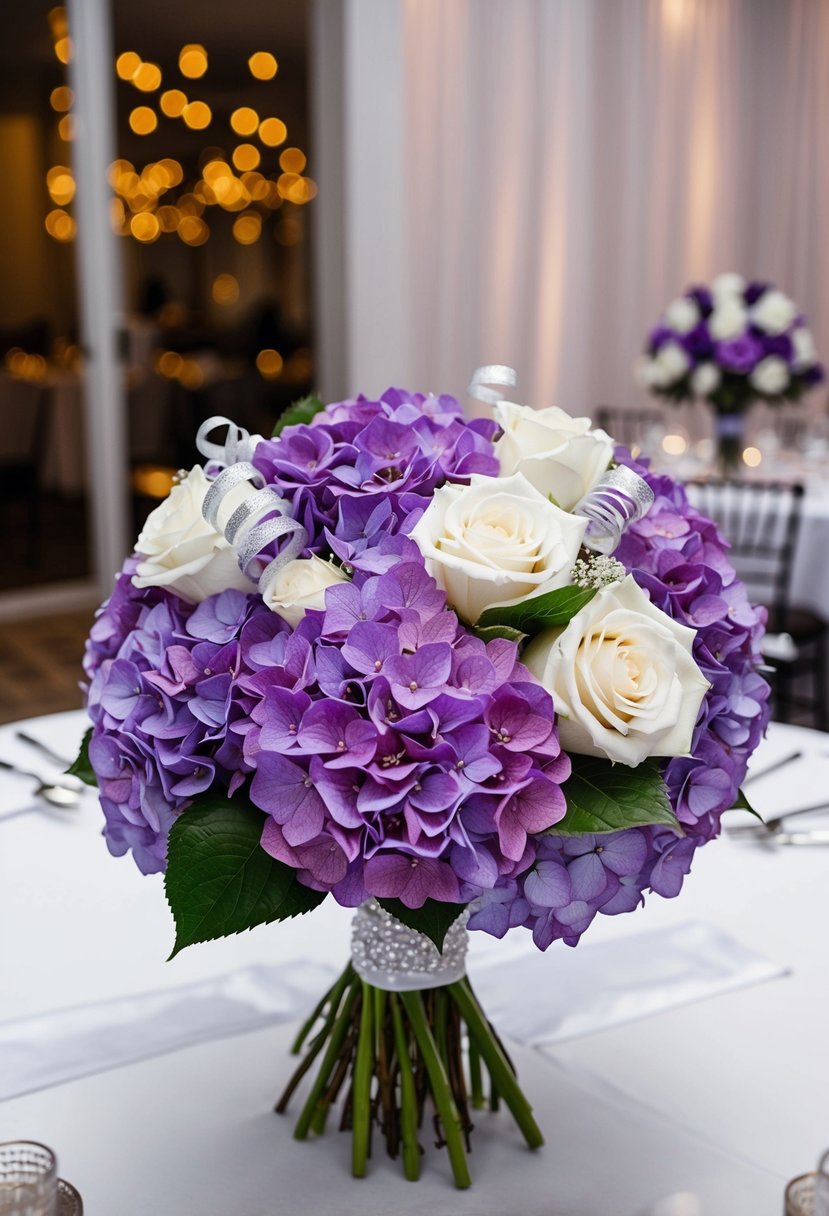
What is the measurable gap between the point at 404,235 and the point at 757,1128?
4649 mm

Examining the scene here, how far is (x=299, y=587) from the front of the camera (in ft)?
2.28

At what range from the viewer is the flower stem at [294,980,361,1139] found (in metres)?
0.80

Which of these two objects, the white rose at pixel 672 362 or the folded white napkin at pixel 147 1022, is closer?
the folded white napkin at pixel 147 1022

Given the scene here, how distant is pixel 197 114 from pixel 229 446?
33.0 ft

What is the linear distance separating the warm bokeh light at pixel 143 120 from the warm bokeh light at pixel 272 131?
2.84ft

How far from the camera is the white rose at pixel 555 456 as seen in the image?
766mm

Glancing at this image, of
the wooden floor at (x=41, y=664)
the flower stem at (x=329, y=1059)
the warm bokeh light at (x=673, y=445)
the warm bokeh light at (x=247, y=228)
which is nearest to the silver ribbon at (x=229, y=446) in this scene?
the flower stem at (x=329, y=1059)

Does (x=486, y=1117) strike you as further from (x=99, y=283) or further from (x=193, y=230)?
(x=193, y=230)

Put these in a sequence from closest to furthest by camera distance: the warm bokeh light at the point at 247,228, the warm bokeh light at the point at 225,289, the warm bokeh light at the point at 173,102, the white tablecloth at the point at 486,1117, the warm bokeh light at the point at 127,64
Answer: the white tablecloth at the point at 486,1117 < the warm bokeh light at the point at 127,64 < the warm bokeh light at the point at 173,102 < the warm bokeh light at the point at 247,228 < the warm bokeh light at the point at 225,289

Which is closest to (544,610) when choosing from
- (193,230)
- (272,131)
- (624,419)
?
(624,419)

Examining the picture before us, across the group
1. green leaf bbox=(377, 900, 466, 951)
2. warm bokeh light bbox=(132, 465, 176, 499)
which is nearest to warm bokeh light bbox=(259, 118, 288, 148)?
warm bokeh light bbox=(132, 465, 176, 499)

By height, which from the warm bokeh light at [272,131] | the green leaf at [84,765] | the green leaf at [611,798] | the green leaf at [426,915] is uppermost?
the warm bokeh light at [272,131]

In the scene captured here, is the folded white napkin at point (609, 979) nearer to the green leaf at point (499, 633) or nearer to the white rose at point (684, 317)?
the green leaf at point (499, 633)

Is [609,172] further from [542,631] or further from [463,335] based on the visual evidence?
[542,631]
